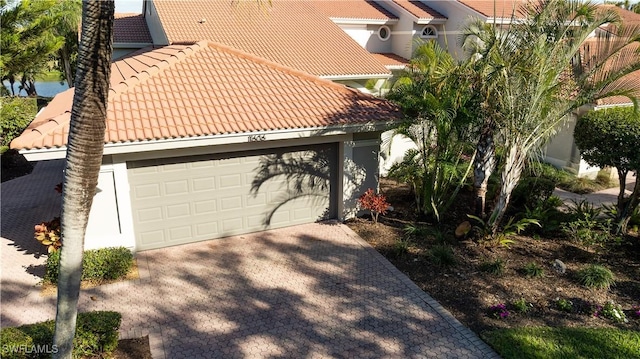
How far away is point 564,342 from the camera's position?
7254 mm

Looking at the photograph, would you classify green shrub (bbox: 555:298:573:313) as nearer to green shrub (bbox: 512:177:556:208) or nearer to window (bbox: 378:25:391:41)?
green shrub (bbox: 512:177:556:208)

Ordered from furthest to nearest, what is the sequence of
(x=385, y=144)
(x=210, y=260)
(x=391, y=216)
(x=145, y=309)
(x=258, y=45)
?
(x=258, y=45), (x=385, y=144), (x=391, y=216), (x=210, y=260), (x=145, y=309)

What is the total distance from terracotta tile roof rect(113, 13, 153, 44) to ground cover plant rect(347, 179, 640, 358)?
14688 millimetres

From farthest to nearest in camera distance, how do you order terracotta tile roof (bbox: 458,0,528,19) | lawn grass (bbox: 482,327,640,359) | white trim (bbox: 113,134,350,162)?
terracotta tile roof (bbox: 458,0,528,19)
white trim (bbox: 113,134,350,162)
lawn grass (bbox: 482,327,640,359)

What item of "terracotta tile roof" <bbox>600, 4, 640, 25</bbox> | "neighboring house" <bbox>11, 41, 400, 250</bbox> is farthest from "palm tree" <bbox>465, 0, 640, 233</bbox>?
"neighboring house" <bbox>11, 41, 400, 250</bbox>

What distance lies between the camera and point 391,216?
1257 centimetres

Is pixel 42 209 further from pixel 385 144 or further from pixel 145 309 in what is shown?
pixel 385 144

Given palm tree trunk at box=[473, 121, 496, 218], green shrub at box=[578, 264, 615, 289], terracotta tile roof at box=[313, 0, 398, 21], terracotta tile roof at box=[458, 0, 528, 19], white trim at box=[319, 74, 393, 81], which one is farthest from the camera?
terracotta tile roof at box=[313, 0, 398, 21]

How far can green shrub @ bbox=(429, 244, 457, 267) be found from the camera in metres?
9.82

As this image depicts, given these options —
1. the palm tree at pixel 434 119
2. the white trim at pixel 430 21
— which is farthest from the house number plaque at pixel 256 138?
the white trim at pixel 430 21

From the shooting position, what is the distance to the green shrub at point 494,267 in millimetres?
9415

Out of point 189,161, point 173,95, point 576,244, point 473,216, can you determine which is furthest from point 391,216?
point 173,95

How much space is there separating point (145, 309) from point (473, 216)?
744 centimetres

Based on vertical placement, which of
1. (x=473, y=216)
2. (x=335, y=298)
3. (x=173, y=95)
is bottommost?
(x=335, y=298)
